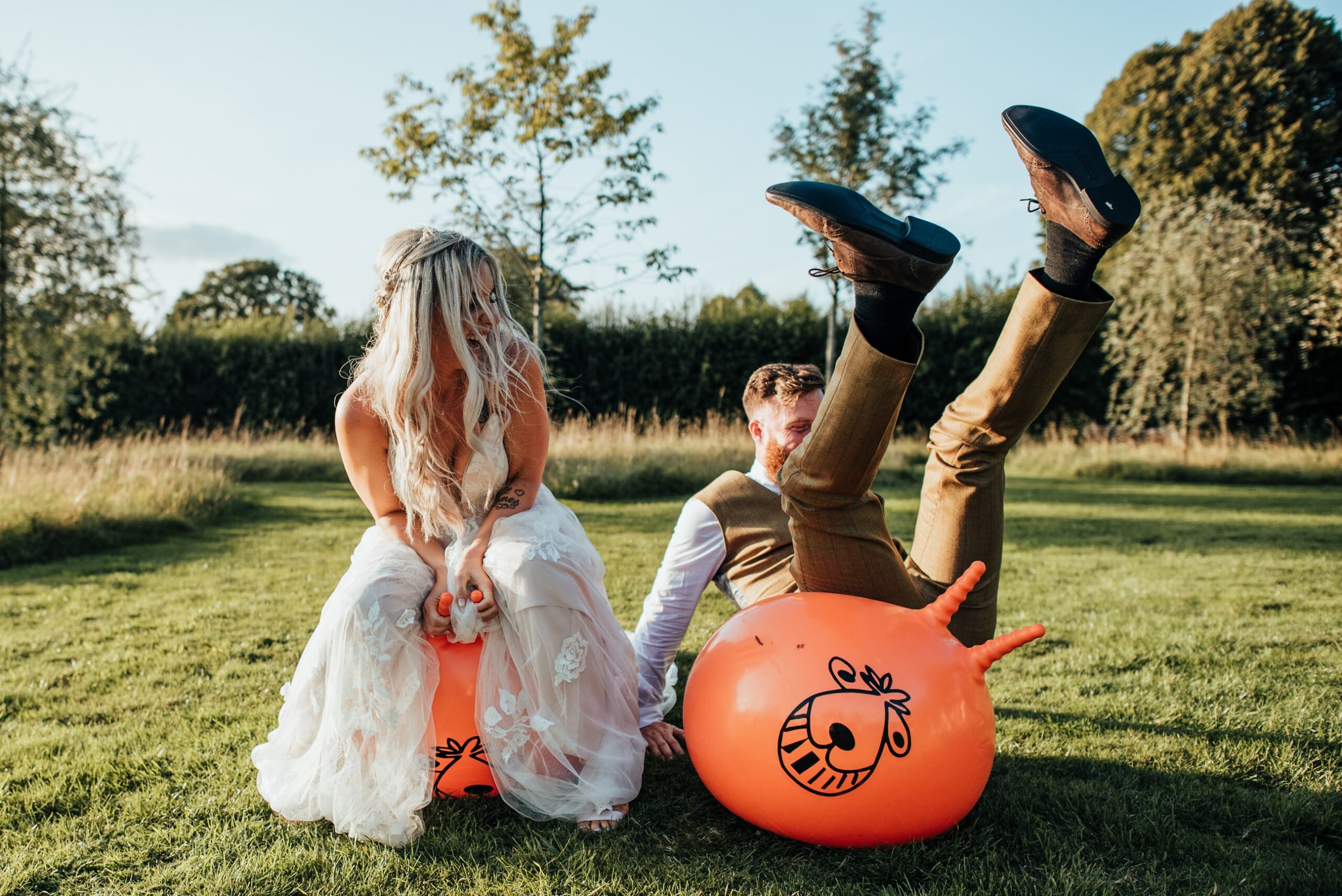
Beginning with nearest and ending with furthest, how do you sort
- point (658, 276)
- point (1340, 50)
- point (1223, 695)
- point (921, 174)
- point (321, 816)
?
1. point (321, 816)
2. point (1223, 695)
3. point (658, 276)
4. point (921, 174)
5. point (1340, 50)

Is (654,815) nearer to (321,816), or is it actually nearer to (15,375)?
(321,816)

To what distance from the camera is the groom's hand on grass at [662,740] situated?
3209mm

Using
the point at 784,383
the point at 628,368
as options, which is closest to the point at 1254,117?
the point at 628,368

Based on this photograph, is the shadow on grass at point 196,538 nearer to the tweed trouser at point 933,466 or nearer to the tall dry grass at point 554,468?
the tall dry grass at point 554,468

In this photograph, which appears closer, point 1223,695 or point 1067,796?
point 1067,796

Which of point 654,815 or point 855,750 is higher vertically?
point 855,750

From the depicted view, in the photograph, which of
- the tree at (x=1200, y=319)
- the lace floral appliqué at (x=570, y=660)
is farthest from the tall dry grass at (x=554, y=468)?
the lace floral appliqué at (x=570, y=660)

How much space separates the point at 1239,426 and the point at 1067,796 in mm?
18402

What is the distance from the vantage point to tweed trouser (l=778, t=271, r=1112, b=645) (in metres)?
2.32

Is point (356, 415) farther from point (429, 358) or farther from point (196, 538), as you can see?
point (196, 538)

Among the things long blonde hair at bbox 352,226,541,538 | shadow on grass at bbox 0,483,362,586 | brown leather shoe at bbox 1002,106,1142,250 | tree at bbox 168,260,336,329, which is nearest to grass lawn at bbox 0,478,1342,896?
shadow on grass at bbox 0,483,362,586

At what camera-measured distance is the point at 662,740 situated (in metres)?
3.25

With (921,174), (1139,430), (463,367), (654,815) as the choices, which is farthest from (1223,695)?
(1139,430)

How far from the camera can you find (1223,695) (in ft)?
12.2
